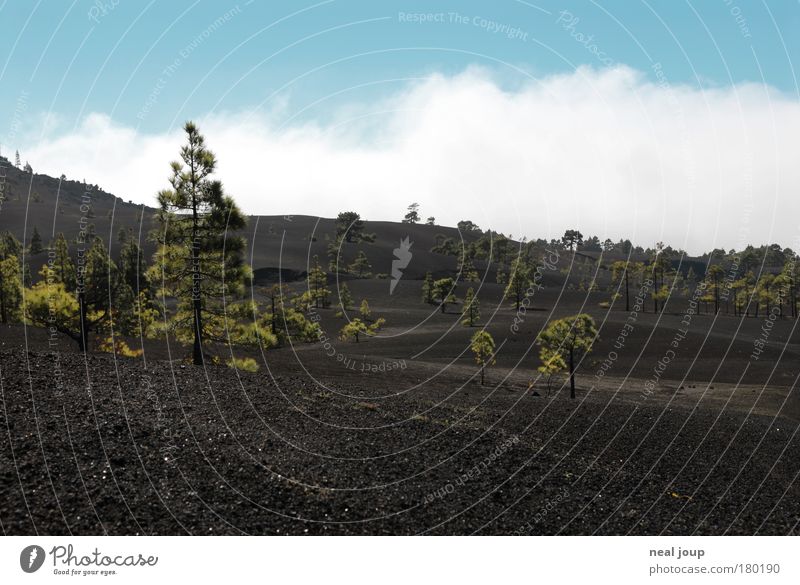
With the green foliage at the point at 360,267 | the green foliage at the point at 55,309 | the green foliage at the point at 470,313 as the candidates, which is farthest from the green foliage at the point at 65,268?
the green foliage at the point at 360,267

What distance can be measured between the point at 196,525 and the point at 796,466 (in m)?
22.7

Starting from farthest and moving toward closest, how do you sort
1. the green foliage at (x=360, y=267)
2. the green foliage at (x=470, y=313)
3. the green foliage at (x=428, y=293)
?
the green foliage at (x=360, y=267) → the green foliage at (x=428, y=293) → the green foliage at (x=470, y=313)

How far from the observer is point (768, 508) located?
15875 millimetres

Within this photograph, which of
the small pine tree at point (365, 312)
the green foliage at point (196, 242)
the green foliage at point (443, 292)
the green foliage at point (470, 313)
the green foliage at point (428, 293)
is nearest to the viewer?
the green foliage at point (196, 242)

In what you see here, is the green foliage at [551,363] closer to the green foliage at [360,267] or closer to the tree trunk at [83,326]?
the tree trunk at [83,326]

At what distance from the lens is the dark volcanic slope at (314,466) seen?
955 centimetres

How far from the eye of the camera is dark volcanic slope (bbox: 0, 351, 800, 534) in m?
9.55

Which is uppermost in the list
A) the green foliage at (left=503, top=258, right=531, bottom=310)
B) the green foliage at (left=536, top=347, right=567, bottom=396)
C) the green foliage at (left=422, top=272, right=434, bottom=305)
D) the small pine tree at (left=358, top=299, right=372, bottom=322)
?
the green foliage at (left=503, top=258, right=531, bottom=310)

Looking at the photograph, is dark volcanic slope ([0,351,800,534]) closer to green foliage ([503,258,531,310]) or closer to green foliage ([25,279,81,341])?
green foliage ([25,279,81,341])

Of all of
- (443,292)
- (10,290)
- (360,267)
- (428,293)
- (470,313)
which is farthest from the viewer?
(360,267)

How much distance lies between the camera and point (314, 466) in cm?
1234

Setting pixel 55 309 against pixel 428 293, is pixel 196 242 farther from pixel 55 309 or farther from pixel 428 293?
pixel 428 293

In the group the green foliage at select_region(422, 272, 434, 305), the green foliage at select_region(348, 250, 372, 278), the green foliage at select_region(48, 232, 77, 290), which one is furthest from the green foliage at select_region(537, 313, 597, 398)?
the green foliage at select_region(348, 250, 372, 278)

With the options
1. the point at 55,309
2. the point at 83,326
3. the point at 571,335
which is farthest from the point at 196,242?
the point at 571,335
